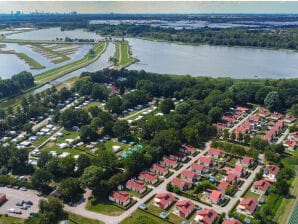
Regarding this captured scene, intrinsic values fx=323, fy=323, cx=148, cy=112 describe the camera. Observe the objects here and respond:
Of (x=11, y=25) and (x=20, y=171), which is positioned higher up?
(x=11, y=25)

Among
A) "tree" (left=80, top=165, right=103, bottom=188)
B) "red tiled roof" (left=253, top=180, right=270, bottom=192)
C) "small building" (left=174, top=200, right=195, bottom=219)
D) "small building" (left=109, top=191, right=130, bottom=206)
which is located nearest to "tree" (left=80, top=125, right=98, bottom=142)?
"tree" (left=80, top=165, right=103, bottom=188)

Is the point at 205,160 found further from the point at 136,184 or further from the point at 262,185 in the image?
the point at 136,184

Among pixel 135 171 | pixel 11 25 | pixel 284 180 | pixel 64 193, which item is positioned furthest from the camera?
pixel 11 25

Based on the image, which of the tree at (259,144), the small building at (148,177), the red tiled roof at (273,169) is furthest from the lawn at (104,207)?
the tree at (259,144)

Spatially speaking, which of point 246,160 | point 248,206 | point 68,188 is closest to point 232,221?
point 248,206

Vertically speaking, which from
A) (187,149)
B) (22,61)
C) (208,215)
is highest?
(22,61)

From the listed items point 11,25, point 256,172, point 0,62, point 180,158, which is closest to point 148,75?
point 180,158

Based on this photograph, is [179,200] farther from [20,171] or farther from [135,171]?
[20,171]
